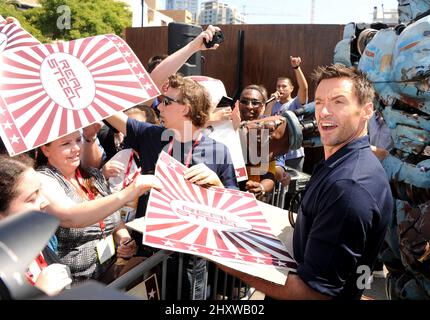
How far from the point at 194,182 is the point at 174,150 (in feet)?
1.62

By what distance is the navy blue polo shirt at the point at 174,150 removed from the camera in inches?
84.1

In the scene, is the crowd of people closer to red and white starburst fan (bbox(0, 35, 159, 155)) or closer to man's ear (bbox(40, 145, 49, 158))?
man's ear (bbox(40, 145, 49, 158))

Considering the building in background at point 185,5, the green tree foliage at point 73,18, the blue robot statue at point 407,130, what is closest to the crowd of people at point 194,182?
the blue robot statue at point 407,130

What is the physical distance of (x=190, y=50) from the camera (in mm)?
2410

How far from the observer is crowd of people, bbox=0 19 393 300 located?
1256 mm

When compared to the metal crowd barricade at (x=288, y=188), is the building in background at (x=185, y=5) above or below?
above

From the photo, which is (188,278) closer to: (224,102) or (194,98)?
(194,98)

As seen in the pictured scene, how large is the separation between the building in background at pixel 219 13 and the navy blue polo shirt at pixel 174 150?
335 feet

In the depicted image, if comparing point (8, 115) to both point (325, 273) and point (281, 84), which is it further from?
point (281, 84)

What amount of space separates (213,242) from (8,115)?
2.73 ft

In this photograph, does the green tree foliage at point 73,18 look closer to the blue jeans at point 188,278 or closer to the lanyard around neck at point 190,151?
the lanyard around neck at point 190,151

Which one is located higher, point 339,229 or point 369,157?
point 369,157

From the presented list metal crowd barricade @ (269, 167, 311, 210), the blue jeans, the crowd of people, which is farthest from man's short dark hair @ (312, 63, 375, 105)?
metal crowd barricade @ (269, 167, 311, 210)
